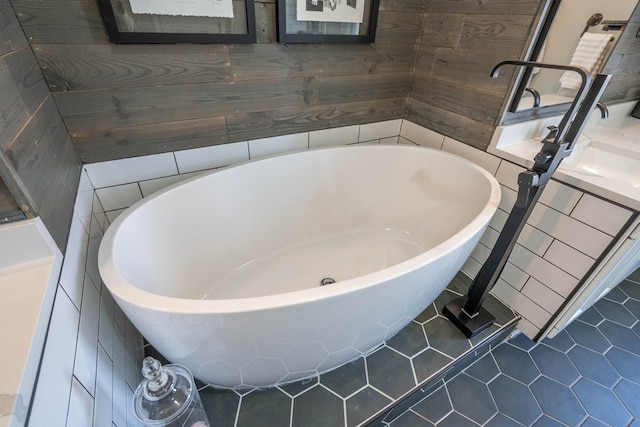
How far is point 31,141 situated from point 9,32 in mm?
342

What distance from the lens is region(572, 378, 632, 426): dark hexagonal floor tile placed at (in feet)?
3.84

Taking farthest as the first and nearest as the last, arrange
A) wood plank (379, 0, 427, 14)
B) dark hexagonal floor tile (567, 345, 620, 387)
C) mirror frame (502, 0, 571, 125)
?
wood plank (379, 0, 427, 14) < dark hexagonal floor tile (567, 345, 620, 387) < mirror frame (502, 0, 571, 125)

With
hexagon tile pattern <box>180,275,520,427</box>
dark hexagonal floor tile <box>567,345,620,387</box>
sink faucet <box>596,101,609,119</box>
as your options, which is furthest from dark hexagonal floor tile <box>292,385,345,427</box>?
sink faucet <box>596,101,609,119</box>

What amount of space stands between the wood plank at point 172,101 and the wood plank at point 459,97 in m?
0.62

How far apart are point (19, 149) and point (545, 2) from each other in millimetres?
1629

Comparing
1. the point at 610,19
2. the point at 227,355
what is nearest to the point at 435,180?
the point at 610,19

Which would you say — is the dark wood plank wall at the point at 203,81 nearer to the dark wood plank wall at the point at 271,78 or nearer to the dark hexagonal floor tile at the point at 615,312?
the dark wood plank wall at the point at 271,78

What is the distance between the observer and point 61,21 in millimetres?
912

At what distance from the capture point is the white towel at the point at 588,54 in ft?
4.44

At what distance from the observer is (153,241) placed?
3.71 ft

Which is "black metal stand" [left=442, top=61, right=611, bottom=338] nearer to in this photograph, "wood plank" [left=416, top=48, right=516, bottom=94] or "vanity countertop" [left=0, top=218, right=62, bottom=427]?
"wood plank" [left=416, top=48, right=516, bottom=94]

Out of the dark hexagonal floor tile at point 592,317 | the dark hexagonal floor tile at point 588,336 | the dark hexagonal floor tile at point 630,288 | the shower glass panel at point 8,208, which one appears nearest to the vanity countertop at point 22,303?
the shower glass panel at point 8,208

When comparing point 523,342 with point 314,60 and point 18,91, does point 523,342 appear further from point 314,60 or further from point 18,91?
point 18,91

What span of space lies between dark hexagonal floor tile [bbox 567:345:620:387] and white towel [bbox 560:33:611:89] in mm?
1261
